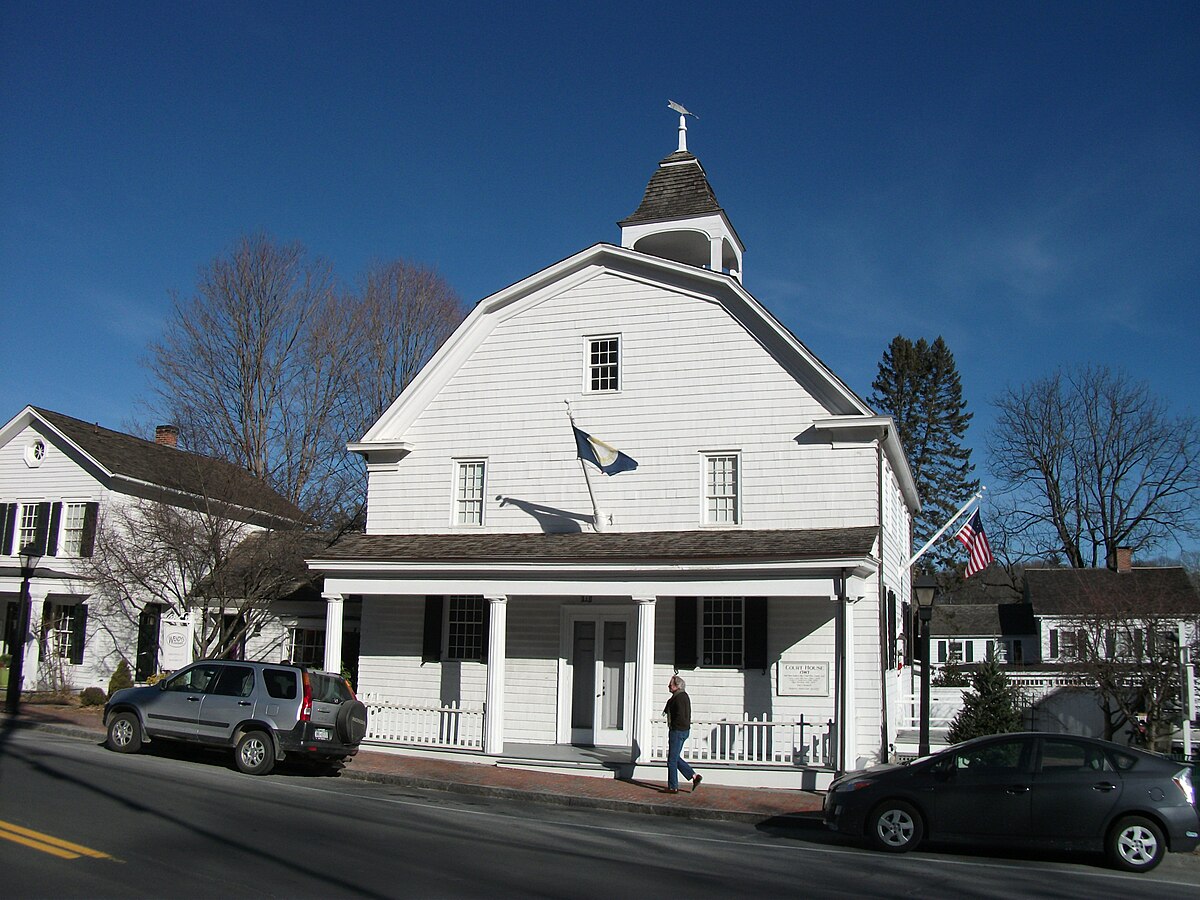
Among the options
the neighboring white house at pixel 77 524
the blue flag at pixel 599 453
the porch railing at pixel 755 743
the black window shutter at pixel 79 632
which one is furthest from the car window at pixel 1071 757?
the black window shutter at pixel 79 632

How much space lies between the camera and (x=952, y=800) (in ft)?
37.9

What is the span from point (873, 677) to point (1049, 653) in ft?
104

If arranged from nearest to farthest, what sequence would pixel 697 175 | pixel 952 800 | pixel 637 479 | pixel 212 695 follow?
pixel 952 800 < pixel 212 695 < pixel 637 479 < pixel 697 175

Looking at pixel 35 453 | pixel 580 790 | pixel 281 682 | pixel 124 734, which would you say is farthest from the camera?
pixel 35 453

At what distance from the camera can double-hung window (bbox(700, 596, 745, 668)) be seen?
18.9 metres

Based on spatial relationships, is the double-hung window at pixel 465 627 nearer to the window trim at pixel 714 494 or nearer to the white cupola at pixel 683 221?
the window trim at pixel 714 494

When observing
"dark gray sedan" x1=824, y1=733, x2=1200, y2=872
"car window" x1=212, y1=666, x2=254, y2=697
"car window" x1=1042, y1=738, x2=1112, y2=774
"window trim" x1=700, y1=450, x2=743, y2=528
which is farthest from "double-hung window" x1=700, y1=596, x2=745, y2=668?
"car window" x1=212, y1=666, x2=254, y2=697

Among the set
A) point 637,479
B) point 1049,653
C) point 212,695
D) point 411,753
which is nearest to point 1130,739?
point 637,479

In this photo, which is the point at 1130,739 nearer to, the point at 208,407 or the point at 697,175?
the point at 697,175

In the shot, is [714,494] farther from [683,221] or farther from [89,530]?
[89,530]

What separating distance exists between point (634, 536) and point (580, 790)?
5.33m

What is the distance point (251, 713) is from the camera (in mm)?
15938

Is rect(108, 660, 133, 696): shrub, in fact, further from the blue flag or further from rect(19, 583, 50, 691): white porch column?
the blue flag

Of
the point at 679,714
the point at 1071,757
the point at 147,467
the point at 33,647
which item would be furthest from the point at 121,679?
the point at 1071,757
